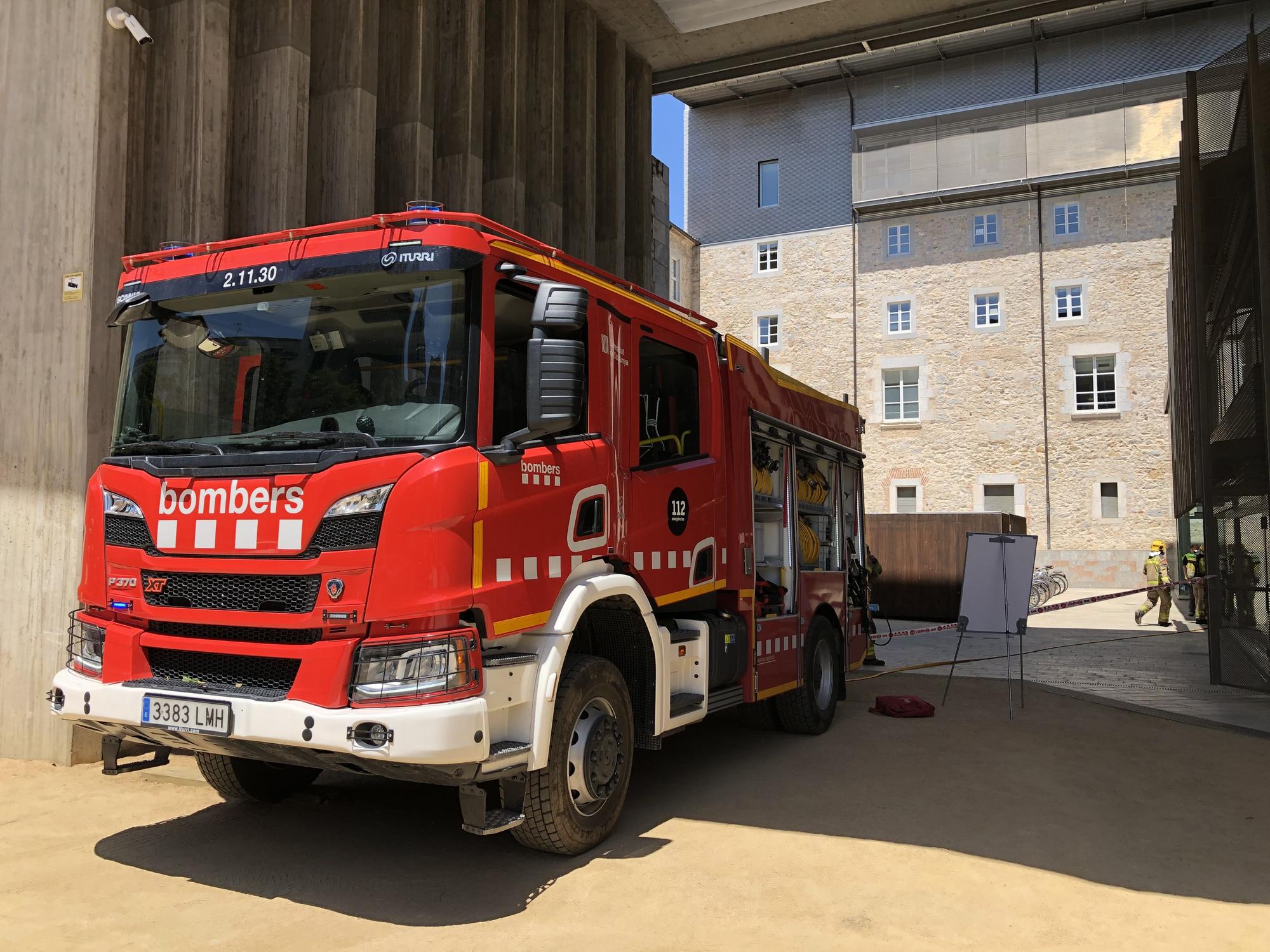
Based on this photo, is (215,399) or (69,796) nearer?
(215,399)

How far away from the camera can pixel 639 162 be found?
1490 cm

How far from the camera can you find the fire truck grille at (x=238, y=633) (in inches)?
176

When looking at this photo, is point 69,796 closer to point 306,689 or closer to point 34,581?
point 34,581

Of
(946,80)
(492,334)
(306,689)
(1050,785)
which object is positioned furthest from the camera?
(946,80)

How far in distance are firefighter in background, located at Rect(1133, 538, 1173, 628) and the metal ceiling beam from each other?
11114mm

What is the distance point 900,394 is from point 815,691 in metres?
30.6

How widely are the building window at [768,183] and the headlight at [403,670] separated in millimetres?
38186

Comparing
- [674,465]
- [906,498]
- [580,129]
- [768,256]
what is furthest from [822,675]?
[768,256]

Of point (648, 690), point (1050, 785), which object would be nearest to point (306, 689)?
point (648, 690)

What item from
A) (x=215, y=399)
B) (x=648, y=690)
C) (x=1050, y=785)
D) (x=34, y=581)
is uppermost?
(x=215, y=399)

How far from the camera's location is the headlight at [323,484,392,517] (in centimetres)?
438

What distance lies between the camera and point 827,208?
3928 cm

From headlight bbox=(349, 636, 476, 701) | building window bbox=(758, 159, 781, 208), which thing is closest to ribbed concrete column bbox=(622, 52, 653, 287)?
headlight bbox=(349, 636, 476, 701)

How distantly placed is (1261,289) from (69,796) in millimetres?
10789
